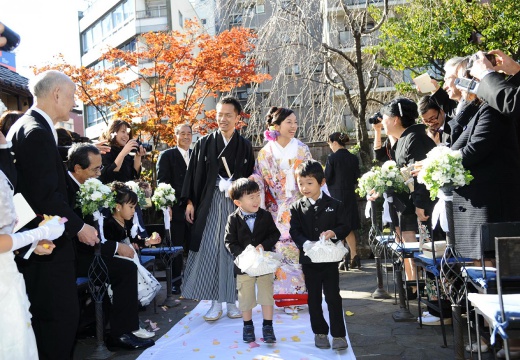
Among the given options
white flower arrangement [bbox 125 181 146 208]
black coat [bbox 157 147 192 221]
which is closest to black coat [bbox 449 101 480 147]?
white flower arrangement [bbox 125 181 146 208]

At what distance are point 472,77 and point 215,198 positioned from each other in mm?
2722

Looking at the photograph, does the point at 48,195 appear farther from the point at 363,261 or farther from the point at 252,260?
the point at 363,261

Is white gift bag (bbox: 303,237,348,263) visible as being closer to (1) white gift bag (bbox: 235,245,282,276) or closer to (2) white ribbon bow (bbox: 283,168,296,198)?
(1) white gift bag (bbox: 235,245,282,276)

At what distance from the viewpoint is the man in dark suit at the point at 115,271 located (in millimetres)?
4395

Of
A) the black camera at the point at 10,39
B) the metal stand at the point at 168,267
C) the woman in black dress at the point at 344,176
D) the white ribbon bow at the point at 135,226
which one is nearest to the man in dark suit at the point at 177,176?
the metal stand at the point at 168,267

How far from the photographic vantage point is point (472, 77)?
149 inches

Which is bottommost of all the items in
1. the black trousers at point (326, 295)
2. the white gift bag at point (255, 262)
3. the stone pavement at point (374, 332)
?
the stone pavement at point (374, 332)

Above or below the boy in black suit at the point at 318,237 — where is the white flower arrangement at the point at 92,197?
above

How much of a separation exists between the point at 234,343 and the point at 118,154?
9.36 ft

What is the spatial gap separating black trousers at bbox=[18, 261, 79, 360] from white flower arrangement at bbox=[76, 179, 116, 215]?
0.92m

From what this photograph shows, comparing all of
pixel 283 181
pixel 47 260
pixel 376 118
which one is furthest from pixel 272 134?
pixel 47 260

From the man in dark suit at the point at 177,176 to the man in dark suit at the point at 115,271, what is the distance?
2495 mm

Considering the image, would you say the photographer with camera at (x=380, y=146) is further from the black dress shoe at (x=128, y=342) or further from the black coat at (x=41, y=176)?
the black coat at (x=41, y=176)

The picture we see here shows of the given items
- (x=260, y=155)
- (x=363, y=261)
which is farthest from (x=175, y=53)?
(x=260, y=155)
